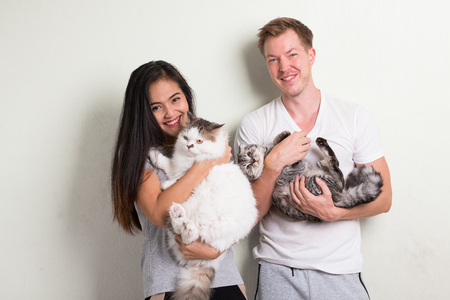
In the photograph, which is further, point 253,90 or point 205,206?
point 253,90

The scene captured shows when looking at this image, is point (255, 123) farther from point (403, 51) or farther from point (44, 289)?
point (44, 289)

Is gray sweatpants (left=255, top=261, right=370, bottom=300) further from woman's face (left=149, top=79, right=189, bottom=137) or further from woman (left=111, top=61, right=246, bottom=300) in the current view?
woman's face (left=149, top=79, right=189, bottom=137)

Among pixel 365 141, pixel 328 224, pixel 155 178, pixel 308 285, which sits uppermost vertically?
pixel 155 178

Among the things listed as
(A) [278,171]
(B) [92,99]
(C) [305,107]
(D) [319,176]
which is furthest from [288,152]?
(B) [92,99]

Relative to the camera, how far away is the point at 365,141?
186cm

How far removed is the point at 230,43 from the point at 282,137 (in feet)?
2.87

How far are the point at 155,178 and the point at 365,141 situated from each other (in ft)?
4.16

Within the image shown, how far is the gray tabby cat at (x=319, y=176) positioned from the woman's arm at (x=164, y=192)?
11.5 inches

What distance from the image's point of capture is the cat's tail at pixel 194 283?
1433 mm

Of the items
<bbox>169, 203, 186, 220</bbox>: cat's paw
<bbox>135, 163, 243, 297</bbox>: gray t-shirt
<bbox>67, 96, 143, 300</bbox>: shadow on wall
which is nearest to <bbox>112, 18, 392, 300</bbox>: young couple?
<bbox>135, 163, 243, 297</bbox>: gray t-shirt

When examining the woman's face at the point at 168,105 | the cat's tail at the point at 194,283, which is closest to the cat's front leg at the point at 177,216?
the cat's tail at the point at 194,283

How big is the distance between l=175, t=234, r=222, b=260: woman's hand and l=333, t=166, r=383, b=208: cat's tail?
2.54 feet

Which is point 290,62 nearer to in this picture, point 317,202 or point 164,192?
point 317,202

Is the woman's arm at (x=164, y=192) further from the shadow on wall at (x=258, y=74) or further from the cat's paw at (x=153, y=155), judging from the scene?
the shadow on wall at (x=258, y=74)
